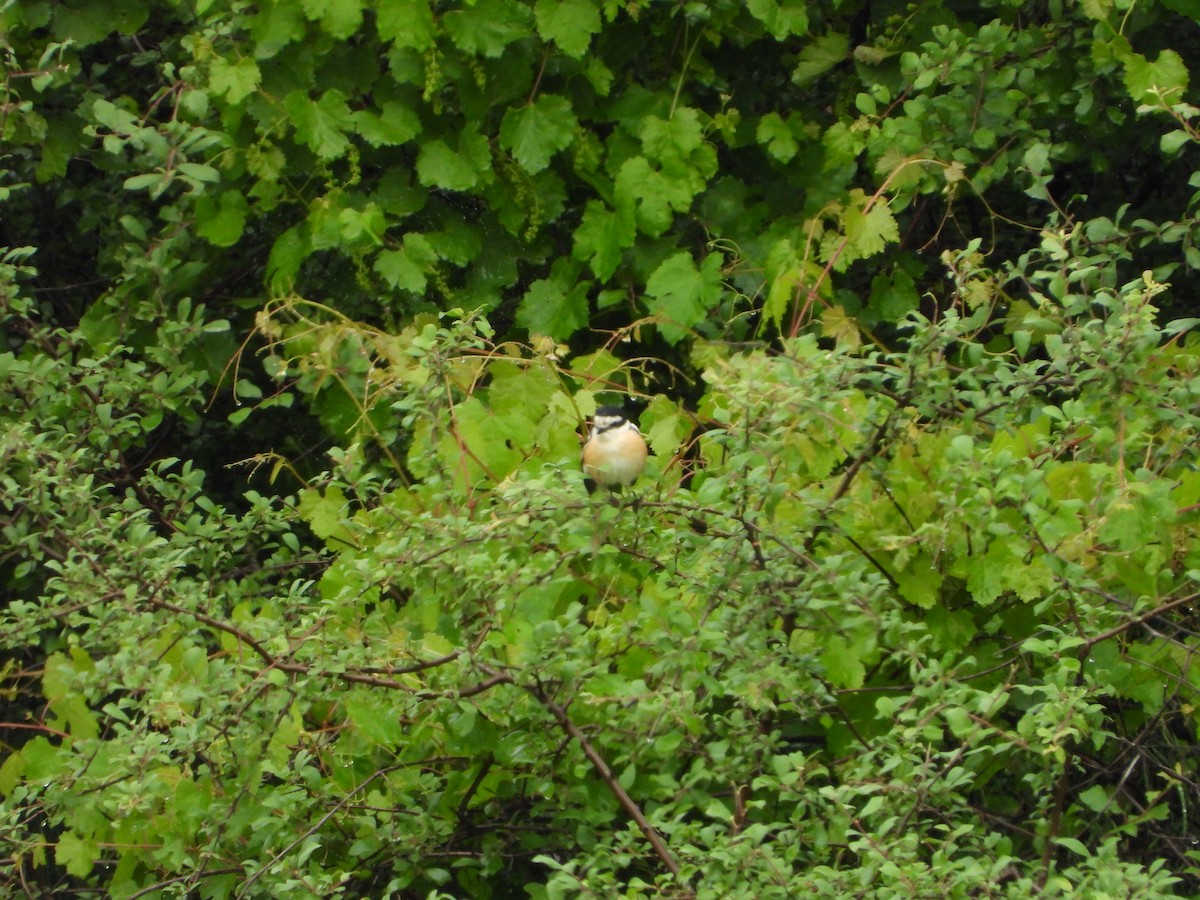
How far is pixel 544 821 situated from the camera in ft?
10.2

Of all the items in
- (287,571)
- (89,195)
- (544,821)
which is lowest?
(287,571)

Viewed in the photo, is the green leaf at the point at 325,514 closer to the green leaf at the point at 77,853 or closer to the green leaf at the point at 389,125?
the green leaf at the point at 77,853

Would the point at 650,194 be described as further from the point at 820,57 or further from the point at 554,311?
the point at 820,57

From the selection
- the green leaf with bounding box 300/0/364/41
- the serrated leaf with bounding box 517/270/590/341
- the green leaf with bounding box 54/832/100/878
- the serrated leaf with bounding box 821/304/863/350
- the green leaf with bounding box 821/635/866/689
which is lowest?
the green leaf with bounding box 54/832/100/878

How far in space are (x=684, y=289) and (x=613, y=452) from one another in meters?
0.95

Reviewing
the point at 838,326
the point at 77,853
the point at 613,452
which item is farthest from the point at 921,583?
the point at 77,853

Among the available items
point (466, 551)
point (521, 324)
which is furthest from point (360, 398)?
point (466, 551)

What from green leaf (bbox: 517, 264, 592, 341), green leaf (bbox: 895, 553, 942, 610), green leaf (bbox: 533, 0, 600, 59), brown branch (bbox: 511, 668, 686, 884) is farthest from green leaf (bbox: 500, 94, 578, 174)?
brown branch (bbox: 511, 668, 686, 884)

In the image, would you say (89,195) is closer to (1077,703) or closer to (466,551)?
(466,551)

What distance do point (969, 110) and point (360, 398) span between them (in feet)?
6.39

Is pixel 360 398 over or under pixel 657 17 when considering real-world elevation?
under

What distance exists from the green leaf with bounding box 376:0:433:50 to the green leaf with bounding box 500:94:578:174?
15.3 inches

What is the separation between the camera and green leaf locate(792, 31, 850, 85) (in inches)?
189

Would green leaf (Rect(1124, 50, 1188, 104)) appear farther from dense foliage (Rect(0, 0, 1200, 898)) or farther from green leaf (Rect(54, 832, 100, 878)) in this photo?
green leaf (Rect(54, 832, 100, 878))
